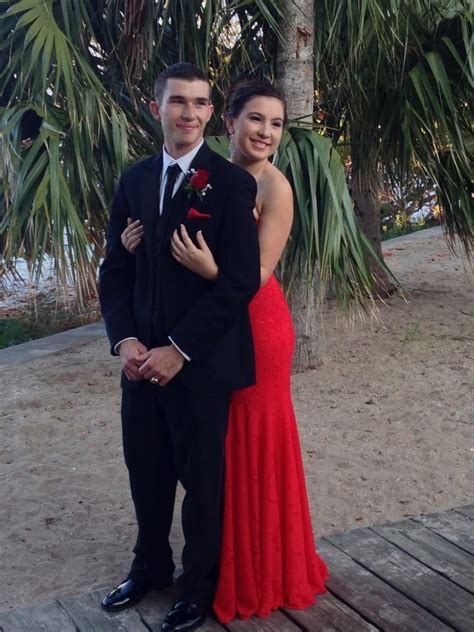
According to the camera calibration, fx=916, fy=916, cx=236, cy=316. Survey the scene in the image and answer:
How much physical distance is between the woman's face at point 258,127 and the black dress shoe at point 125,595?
151 cm

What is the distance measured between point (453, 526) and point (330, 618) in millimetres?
974

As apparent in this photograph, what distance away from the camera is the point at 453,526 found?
151 inches

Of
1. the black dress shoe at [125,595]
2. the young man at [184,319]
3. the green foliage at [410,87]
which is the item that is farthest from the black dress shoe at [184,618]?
the green foliage at [410,87]

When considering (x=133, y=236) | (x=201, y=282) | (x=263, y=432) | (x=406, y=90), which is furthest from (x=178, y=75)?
(x=406, y=90)

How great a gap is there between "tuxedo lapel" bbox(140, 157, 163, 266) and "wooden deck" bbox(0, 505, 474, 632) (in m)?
1.22

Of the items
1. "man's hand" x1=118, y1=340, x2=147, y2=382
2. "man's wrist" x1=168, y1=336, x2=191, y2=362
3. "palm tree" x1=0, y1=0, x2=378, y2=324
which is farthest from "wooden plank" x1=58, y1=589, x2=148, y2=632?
"palm tree" x1=0, y1=0, x2=378, y2=324

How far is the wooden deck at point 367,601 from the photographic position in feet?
9.91

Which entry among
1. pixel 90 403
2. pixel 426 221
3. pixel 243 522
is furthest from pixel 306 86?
pixel 426 221

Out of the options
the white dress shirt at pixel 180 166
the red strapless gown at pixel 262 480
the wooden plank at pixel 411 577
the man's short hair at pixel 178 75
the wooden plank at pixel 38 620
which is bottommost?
the wooden plank at pixel 411 577

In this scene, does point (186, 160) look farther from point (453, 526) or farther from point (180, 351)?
point (453, 526)

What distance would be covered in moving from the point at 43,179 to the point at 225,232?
2979mm

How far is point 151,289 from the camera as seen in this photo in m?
2.89

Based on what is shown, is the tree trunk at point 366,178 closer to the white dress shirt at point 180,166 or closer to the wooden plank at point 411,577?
the wooden plank at point 411,577

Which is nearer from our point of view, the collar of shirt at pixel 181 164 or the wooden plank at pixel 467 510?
the collar of shirt at pixel 181 164
